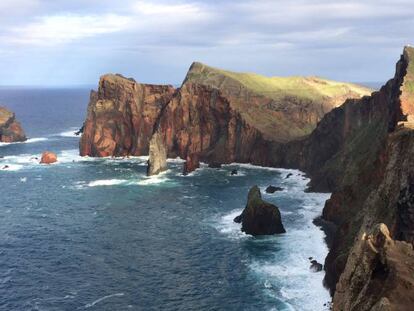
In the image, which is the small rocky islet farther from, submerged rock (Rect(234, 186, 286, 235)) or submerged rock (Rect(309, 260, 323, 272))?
submerged rock (Rect(234, 186, 286, 235))

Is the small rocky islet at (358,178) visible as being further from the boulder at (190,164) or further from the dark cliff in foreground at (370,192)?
the boulder at (190,164)

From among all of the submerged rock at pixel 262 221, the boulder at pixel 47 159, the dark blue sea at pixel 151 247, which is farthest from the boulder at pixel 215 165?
the submerged rock at pixel 262 221

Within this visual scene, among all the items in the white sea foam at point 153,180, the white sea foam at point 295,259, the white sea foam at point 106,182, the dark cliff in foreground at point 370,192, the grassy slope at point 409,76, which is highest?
the grassy slope at point 409,76

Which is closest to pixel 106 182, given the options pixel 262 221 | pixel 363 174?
pixel 262 221

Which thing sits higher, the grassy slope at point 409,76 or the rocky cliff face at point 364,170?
the grassy slope at point 409,76

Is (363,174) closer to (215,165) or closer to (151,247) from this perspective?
(151,247)

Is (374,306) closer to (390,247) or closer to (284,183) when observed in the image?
(390,247)

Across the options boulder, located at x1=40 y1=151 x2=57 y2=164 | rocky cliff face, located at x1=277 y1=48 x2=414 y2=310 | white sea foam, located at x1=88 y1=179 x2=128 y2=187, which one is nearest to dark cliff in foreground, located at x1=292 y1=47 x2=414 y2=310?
rocky cliff face, located at x1=277 y1=48 x2=414 y2=310

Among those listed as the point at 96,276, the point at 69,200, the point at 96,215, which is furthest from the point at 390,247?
the point at 69,200
